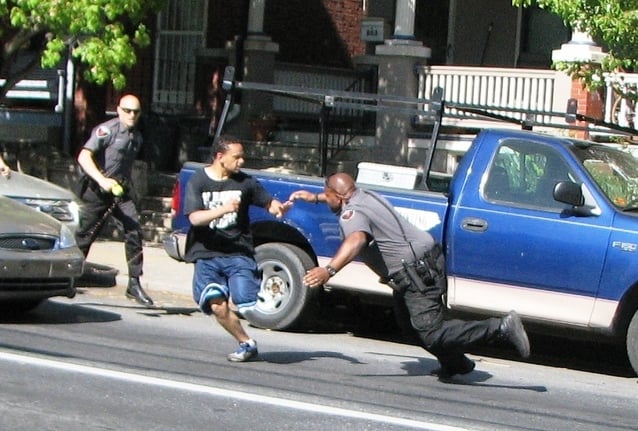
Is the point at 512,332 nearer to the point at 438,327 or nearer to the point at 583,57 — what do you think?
the point at 438,327

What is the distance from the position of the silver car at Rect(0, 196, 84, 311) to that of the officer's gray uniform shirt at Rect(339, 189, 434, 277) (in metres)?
2.87

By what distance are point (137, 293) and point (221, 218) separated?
304cm

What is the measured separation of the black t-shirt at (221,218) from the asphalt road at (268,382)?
838mm

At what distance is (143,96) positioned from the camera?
20422 mm

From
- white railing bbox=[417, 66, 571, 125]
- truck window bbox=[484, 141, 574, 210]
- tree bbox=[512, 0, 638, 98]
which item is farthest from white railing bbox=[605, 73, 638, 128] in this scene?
truck window bbox=[484, 141, 574, 210]

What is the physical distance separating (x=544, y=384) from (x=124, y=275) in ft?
19.0

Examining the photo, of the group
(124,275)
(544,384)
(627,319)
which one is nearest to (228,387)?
(544,384)

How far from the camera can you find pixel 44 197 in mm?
12484

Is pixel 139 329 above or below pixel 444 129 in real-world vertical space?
below

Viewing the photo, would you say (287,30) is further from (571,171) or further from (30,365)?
(30,365)

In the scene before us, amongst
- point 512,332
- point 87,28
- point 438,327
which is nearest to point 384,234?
point 438,327

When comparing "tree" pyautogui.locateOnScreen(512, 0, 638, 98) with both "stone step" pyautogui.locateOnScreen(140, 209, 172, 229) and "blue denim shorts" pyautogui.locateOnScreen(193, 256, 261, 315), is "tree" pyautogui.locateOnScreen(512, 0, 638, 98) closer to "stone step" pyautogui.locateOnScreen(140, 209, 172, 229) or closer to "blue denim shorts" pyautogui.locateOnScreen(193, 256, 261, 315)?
"blue denim shorts" pyautogui.locateOnScreen(193, 256, 261, 315)

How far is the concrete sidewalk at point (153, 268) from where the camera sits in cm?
1330

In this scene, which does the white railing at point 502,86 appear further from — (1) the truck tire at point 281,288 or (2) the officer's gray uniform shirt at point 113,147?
(1) the truck tire at point 281,288
